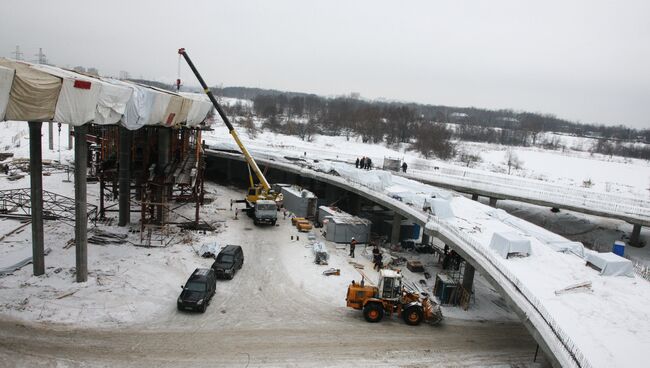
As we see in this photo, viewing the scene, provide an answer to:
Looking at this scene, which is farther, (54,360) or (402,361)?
(402,361)

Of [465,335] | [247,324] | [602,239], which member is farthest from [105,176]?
[602,239]

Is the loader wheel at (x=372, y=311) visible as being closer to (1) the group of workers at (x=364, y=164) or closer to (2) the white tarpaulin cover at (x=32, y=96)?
(2) the white tarpaulin cover at (x=32, y=96)

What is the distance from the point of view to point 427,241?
111 ft

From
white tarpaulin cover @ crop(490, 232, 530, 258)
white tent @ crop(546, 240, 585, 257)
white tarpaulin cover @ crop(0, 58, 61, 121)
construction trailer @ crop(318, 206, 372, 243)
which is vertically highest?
white tarpaulin cover @ crop(0, 58, 61, 121)

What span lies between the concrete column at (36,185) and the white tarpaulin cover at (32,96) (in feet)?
10.2

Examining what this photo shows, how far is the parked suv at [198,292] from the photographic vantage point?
1925 centimetres

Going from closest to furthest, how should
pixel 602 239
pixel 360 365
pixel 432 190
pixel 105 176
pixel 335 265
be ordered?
pixel 360 365, pixel 335 265, pixel 105 176, pixel 432 190, pixel 602 239

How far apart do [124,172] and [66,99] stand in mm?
12794

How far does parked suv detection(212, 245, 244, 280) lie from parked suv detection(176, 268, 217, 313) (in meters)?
2.02

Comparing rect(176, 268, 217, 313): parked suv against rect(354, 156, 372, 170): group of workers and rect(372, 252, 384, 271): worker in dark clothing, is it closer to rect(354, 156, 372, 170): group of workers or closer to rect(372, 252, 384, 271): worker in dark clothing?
rect(372, 252, 384, 271): worker in dark clothing

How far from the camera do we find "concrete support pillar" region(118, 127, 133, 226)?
95.5 ft

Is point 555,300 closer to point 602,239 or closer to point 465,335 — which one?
point 465,335

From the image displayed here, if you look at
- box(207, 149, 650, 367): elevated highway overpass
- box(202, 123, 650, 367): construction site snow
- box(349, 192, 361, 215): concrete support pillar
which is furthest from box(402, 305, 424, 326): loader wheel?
box(349, 192, 361, 215): concrete support pillar

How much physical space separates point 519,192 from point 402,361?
27895mm
